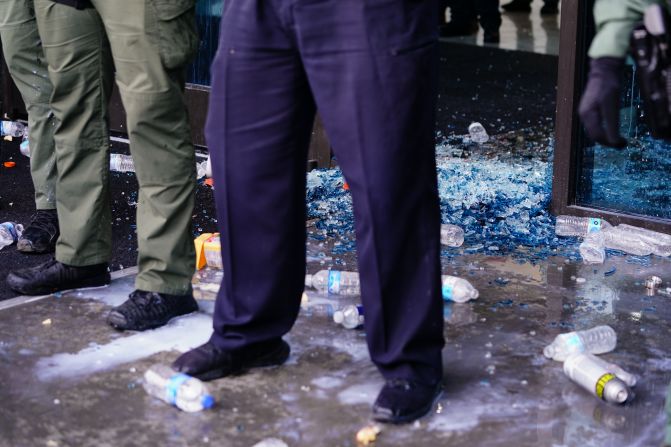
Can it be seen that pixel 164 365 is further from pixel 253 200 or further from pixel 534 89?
pixel 534 89

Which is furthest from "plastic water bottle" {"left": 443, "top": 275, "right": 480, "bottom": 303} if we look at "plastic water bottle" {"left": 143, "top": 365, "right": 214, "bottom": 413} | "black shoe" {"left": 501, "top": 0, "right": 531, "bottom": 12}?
"black shoe" {"left": 501, "top": 0, "right": 531, "bottom": 12}

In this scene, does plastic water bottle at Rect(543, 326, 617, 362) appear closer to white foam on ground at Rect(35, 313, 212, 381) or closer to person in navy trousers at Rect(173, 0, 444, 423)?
person in navy trousers at Rect(173, 0, 444, 423)

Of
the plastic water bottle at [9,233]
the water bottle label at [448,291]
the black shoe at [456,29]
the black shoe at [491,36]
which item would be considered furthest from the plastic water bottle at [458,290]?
the black shoe at [456,29]

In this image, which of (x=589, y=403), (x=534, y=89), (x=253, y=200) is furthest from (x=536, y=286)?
(x=534, y=89)

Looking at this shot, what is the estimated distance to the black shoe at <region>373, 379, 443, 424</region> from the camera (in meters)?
3.07

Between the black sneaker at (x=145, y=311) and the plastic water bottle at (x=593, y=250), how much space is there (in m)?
1.66

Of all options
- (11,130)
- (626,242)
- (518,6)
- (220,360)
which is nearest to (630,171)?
(626,242)

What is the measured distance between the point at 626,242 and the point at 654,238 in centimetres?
13

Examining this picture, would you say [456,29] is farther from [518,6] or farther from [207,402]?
[207,402]

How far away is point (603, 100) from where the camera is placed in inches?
105

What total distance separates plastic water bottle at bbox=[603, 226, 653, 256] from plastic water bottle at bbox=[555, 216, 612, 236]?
7 cm

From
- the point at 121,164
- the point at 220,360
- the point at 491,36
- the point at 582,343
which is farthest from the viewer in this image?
the point at 491,36

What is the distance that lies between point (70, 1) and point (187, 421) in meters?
1.51

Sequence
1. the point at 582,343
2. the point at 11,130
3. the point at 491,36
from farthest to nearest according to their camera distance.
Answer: the point at 491,36 < the point at 11,130 < the point at 582,343
